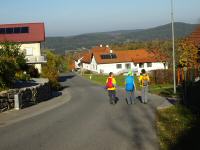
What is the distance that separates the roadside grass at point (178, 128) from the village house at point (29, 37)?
4163 centimetres

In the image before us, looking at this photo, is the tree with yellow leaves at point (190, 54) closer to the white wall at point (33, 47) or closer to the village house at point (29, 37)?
the village house at point (29, 37)

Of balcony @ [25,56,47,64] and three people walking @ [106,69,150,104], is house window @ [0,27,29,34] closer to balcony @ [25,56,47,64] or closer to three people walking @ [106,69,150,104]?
balcony @ [25,56,47,64]

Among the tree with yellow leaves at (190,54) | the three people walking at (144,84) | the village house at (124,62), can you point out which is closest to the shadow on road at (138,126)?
the three people walking at (144,84)

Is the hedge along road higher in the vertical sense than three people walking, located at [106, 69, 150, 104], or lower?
lower

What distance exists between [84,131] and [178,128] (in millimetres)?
2658

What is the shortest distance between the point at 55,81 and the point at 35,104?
1773 centimetres

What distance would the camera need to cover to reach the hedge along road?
9.98m

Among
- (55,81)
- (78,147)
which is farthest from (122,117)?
(55,81)

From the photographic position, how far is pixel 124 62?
80062mm

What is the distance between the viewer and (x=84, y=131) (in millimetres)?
11930

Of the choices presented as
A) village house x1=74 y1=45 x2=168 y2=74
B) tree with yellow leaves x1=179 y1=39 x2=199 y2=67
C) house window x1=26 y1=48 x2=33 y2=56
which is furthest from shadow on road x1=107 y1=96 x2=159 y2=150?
village house x1=74 y1=45 x2=168 y2=74

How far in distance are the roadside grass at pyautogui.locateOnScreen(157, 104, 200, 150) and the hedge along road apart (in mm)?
264

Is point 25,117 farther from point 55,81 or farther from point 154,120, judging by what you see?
point 55,81

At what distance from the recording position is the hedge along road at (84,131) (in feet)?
32.7
